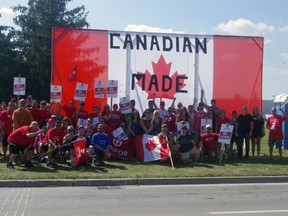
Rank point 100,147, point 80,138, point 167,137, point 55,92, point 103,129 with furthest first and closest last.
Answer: point 55,92, point 167,137, point 103,129, point 100,147, point 80,138

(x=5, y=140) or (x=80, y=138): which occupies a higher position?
(x=80, y=138)

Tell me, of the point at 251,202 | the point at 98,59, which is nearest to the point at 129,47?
the point at 98,59

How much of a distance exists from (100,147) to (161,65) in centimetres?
470

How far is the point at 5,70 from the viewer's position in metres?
41.6

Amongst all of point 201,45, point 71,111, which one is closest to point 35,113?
point 71,111

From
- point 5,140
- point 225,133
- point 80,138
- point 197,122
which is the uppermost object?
point 197,122

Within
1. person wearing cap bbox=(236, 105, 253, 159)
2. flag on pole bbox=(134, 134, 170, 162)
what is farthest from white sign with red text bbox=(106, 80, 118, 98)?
person wearing cap bbox=(236, 105, 253, 159)

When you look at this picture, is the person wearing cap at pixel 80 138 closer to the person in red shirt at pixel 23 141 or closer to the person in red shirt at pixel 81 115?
the person in red shirt at pixel 81 115

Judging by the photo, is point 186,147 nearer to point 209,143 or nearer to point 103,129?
A: point 209,143

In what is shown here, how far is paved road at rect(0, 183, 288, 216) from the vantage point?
24.1ft

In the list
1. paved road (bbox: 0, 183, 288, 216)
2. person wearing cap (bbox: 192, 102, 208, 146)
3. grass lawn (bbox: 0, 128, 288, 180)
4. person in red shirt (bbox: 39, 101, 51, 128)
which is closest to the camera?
paved road (bbox: 0, 183, 288, 216)

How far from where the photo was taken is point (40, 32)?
45312 millimetres

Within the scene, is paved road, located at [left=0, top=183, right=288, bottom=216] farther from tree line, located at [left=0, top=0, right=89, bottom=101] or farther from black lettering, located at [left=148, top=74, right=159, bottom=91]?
tree line, located at [left=0, top=0, right=89, bottom=101]

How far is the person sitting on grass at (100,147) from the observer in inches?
503
